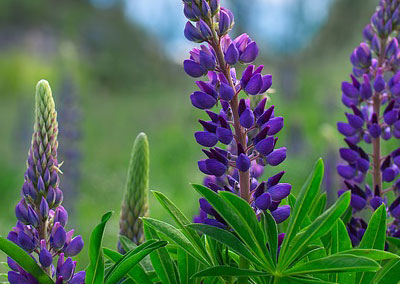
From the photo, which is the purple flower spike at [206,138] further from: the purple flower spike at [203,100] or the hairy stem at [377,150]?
the hairy stem at [377,150]

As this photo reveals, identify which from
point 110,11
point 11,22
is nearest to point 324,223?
point 11,22

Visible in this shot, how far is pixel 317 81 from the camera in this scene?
437 inches

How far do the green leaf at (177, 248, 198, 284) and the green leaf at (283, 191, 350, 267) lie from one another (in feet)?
0.42

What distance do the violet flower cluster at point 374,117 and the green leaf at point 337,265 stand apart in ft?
0.86

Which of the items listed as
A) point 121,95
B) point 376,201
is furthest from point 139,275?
point 121,95

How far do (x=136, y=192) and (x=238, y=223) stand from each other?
0.98 ft

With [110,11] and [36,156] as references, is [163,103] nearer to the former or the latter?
[110,11]

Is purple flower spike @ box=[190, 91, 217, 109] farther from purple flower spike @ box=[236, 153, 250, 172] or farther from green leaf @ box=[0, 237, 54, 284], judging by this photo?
green leaf @ box=[0, 237, 54, 284]

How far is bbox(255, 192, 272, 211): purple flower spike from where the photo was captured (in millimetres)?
656

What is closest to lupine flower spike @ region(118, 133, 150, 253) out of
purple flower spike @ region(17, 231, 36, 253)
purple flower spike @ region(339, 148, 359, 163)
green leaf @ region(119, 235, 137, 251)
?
green leaf @ region(119, 235, 137, 251)

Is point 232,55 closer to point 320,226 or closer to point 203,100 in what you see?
point 203,100

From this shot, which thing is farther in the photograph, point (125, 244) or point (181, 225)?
point (125, 244)

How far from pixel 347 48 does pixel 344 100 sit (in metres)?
12.4

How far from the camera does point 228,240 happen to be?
0.61 m
